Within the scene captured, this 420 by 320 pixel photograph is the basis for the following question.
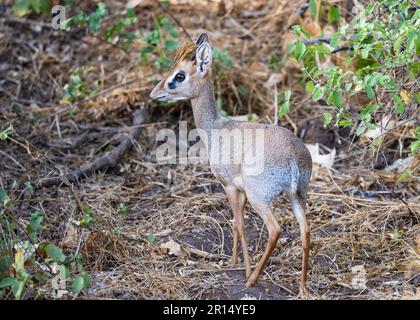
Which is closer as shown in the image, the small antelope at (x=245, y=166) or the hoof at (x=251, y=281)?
the small antelope at (x=245, y=166)

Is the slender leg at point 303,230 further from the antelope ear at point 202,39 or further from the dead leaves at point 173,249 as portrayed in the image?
the antelope ear at point 202,39

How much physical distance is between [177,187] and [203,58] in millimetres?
1520

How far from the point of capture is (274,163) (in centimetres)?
454

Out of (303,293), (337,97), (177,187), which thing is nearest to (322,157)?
(177,187)

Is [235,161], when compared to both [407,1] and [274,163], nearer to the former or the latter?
[274,163]

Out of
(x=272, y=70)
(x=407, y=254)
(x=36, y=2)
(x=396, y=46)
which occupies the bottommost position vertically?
(x=407, y=254)

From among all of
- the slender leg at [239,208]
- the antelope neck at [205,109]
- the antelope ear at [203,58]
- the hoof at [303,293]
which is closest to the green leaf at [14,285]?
the slender leg at [239,208]

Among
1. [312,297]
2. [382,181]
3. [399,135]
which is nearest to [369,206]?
[382,181]

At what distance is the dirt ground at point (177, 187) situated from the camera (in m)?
4.83

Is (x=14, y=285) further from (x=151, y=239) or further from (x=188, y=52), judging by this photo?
(x=188, y=52)

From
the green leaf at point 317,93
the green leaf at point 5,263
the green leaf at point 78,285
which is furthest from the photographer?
the green leaf at point 317,93

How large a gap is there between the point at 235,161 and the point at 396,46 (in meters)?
1.22

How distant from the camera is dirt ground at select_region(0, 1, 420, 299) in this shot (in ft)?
15.9

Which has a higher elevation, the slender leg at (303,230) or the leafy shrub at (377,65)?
the leafy shrub at (377,65)
